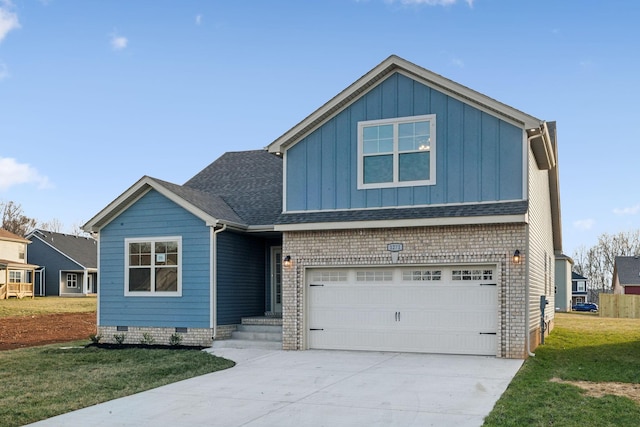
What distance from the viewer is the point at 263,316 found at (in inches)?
709

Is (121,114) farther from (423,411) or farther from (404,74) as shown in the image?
(423,411)

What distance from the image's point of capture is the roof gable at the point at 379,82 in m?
13.5

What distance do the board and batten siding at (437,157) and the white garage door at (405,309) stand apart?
5.36 ft

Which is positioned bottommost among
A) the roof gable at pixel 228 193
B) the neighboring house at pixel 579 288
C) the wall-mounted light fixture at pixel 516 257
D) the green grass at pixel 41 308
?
the neighboring house at pixel 579 288

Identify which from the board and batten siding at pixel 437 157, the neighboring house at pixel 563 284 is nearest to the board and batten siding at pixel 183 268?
the board and batten siding at pixel 437 157

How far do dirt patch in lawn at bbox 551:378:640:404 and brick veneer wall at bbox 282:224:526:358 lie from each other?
2480 millimetres

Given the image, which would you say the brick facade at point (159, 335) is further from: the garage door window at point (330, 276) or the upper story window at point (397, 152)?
the upper story window at point (397, 152)

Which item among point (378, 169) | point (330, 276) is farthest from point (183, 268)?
point (378, 169)

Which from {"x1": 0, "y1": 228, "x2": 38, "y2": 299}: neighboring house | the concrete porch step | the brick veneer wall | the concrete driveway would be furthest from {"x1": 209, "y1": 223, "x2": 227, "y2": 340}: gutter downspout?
{"x1": 0, "y1": 228, "x2": 38, "y2": 299}: neighboring house

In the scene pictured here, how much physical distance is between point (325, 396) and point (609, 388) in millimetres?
4540

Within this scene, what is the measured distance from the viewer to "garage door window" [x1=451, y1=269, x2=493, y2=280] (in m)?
13.9

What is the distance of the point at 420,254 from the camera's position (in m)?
14.2

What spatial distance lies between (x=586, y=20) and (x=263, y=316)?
1211 cm

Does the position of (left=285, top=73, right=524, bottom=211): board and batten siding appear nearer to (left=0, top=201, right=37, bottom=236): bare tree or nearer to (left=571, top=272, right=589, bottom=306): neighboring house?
(left=0, top=201, right=37, bottom=236): bare tree
